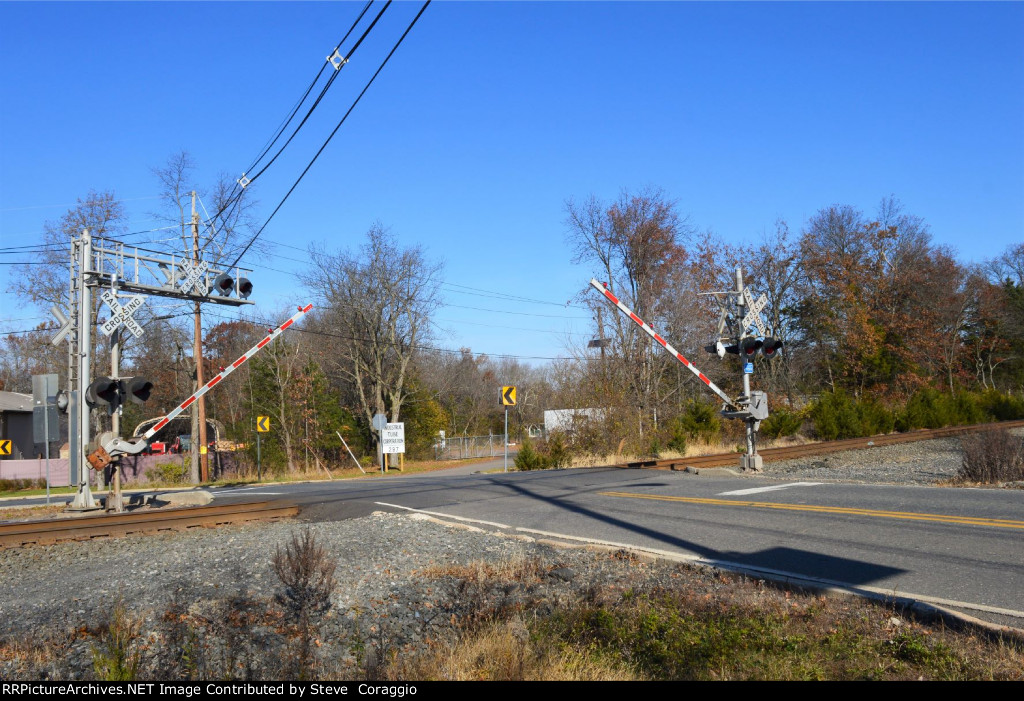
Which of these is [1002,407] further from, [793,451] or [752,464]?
[752,464]

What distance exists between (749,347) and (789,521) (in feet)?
23.3

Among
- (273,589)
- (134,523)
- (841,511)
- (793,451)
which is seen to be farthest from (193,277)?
(793,451)

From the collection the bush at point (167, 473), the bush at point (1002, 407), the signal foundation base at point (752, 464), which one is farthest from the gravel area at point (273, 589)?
the bush at point (1002, 407)

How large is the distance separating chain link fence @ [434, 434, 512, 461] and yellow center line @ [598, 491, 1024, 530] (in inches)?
1549

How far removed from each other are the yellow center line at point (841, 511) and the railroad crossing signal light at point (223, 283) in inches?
374

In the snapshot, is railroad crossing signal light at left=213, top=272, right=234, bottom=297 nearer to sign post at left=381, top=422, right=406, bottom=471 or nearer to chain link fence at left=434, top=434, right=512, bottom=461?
sign post at left=381, top=422, right=406, bottom=471

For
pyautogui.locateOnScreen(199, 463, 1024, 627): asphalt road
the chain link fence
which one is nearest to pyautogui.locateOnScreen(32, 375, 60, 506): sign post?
pyautogui.locateOnScreen(199, 463, 1024, 627): asphalt road

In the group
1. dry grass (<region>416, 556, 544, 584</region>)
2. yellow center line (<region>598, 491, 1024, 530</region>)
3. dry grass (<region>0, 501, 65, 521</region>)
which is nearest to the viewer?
dry grass (<region>416, 556, 544, 584</region>)

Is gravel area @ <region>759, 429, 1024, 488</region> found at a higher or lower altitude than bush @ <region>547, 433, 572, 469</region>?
lower

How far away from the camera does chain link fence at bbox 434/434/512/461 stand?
53500 mm

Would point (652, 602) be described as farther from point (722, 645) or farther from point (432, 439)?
point (432, 439)

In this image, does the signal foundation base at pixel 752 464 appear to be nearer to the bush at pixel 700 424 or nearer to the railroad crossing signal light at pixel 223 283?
the bush at pixel 700 424

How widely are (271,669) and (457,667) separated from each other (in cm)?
154

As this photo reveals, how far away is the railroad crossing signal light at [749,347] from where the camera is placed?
56.1 ft
